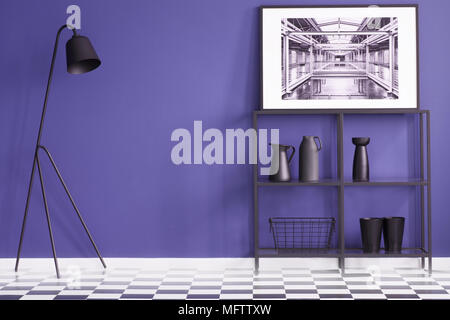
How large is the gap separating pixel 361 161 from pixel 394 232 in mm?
536

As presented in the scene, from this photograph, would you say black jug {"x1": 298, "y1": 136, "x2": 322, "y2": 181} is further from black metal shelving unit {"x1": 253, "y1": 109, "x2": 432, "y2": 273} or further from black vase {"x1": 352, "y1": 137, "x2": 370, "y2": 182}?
black vase {"x1": 352, "y1": 137, "x2": 370, "y2": 182}

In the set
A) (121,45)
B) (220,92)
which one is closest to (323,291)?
(220,92)

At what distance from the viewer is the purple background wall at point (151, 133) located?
145 inches

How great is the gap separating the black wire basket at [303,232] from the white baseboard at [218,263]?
12cm

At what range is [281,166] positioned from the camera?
3.48 metres

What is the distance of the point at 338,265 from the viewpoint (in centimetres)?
364

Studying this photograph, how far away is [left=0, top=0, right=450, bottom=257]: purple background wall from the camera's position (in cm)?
368

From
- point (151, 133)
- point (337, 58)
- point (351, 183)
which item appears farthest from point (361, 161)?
point (151, 133)

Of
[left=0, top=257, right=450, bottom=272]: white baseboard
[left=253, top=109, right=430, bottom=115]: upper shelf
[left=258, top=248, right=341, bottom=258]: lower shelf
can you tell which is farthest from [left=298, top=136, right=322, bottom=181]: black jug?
[left=0, top=257, right=450, bottom=272]: white baseboard

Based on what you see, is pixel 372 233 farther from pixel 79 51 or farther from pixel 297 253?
pixel 79 51

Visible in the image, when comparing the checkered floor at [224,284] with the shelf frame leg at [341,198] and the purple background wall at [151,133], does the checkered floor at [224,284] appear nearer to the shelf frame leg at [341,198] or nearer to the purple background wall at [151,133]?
the shelf frame leg at [341,198]

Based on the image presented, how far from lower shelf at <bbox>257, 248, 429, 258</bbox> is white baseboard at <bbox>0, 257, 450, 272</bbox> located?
0.10 metres

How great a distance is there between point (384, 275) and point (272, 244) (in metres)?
0.80

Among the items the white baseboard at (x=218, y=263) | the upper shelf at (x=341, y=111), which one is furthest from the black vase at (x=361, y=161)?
the white baseboard at (x=218, y=263)
